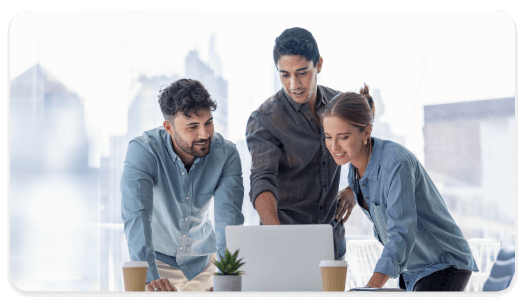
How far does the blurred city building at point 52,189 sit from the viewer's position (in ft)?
14.6

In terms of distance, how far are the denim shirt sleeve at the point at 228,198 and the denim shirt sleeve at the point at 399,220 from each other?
2.08ft

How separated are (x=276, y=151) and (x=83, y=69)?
9.51ft

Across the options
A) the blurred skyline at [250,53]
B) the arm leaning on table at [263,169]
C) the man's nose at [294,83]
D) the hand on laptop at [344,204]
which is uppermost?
the blurred skyline at [250,53]

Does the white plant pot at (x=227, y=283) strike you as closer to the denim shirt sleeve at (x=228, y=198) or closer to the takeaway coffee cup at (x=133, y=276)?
the takeaway coffee cup at (x=133, y=276)

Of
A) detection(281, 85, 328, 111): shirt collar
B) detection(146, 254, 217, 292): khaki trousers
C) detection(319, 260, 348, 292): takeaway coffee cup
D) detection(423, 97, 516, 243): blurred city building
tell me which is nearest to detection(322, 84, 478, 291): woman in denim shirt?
detection(319, 260, 348, 292): takeaway coffee cup

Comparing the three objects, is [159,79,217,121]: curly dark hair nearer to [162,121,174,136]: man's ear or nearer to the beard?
[162,121,174,136]: man's ear

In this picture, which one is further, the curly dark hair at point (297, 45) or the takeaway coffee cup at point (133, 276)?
the curly dark hair at point (297, 45)

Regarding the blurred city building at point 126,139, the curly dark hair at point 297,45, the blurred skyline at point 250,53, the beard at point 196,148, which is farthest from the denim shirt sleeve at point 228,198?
the blurred city building at point 126,139

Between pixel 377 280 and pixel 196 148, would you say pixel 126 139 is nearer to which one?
pixel 196 148

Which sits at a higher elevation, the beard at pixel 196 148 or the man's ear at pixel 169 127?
the man's ear at pixel 169 127

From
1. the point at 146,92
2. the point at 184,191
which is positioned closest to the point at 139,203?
the point at 184,191

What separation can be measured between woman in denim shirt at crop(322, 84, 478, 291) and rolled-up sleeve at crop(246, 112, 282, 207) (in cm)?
35

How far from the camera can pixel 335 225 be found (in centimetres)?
225

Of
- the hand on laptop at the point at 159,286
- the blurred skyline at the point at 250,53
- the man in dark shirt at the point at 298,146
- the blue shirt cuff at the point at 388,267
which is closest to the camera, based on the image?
the blue shirt cuff at the point at 388,267
